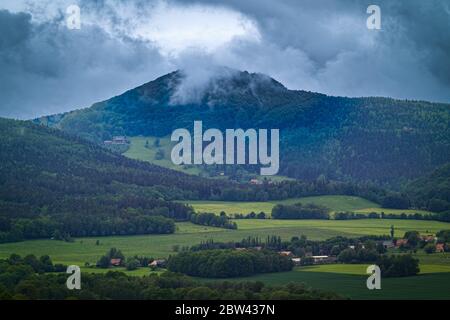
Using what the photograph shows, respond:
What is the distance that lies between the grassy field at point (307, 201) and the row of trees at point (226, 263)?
37.3 m

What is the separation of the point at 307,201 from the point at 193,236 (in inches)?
1274

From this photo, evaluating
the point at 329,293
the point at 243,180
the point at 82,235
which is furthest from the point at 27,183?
the point at 329,293

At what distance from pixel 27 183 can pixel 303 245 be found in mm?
45230

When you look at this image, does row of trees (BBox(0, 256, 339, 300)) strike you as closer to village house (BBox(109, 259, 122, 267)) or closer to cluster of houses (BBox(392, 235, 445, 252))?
village house (BBox(109, 259, 122, 267))

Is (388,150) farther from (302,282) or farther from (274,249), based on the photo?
(302,282)

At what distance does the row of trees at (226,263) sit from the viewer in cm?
7375

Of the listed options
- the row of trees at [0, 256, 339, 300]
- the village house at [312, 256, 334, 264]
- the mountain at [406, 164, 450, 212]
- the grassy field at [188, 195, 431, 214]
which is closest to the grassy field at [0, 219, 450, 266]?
the grassy field at [188, 195, 431, 214]

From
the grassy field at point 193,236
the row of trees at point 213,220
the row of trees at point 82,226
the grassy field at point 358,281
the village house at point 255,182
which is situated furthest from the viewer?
the village house at point 255,182

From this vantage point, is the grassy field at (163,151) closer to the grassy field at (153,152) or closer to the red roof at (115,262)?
the grassy field at (153,152)

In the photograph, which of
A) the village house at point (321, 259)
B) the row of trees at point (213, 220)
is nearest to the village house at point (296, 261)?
the village house at point (321, 259)

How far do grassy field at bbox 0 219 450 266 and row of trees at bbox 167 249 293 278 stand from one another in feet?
25.1

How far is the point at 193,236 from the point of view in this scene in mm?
97875

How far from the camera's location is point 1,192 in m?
116
